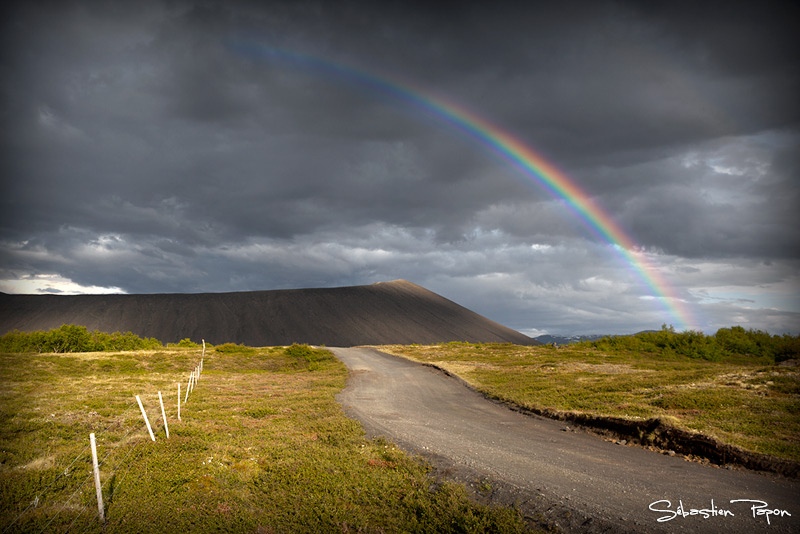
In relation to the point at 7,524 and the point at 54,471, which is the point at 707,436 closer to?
the point at 7,524

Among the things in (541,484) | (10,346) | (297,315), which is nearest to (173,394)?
(541,484)

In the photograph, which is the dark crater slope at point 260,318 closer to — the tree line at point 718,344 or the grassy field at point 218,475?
the tree line at point 718,344

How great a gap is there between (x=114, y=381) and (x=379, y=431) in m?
28.7

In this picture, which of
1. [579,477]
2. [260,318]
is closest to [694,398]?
[579,477]

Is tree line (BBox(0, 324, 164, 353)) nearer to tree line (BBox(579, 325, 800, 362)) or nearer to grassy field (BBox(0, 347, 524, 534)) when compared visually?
grassy field (BBox(0, 347, 524, 534))

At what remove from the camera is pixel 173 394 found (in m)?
26.6

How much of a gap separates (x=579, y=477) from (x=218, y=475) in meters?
10.1

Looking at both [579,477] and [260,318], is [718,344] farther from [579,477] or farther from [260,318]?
[260,318]

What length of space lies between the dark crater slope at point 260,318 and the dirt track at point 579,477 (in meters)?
116

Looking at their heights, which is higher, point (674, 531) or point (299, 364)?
point (674, 531)

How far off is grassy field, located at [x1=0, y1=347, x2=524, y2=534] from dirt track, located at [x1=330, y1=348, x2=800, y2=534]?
1152mm

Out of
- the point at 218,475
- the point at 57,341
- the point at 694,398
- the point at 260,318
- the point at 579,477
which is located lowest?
the point at 57,341

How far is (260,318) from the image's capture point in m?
150

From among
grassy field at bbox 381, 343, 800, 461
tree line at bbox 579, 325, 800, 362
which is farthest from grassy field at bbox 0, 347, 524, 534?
tree line at bbox 579, 325, 800, 362
